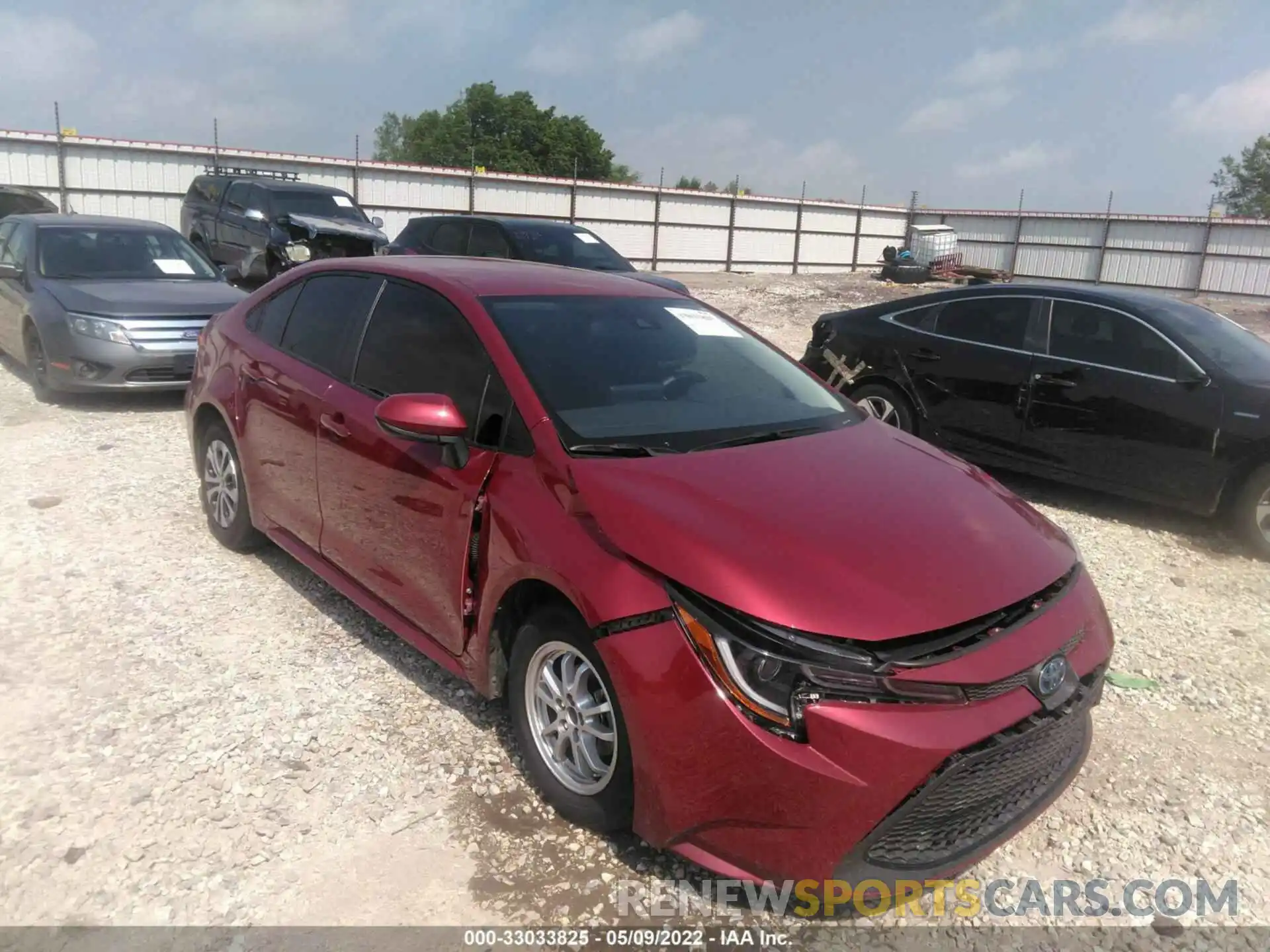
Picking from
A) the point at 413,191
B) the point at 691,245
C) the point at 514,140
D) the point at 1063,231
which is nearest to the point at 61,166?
the point at 413,191

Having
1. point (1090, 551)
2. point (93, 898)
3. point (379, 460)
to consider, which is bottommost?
point (93, 898)

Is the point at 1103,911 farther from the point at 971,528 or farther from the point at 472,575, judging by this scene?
the point at 472,575

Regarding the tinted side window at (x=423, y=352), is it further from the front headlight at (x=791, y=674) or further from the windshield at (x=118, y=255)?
the windshield at (x=118, y=255)

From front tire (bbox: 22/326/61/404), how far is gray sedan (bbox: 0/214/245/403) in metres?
0.01

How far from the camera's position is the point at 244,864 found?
8.87 feet

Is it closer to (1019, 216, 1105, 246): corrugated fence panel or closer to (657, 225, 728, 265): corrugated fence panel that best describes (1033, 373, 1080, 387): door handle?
(657, 225, 728, 265): corrugated fence panel

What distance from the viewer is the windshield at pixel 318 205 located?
1361 centimetres

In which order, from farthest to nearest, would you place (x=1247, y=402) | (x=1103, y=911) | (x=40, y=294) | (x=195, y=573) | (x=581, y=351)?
(x=40, y=294) → (x=1247, y=402) → (x=195, y=573) → (x=581, y=351) → (x=1103, y=911)

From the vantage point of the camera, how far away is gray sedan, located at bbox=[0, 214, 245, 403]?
759 centimetres

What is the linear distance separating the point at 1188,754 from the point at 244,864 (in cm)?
339

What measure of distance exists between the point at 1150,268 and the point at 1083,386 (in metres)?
25.1

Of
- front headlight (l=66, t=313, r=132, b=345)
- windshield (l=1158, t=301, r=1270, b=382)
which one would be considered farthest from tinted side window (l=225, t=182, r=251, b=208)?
windshield (l=1158, t=301, r=1270, b=382)

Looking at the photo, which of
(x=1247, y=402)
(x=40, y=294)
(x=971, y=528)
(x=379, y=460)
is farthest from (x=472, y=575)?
(x=40, y=294)

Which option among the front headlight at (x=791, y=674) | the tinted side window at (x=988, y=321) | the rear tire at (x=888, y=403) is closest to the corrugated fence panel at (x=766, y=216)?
the rear tire at (x=888, y=403)
